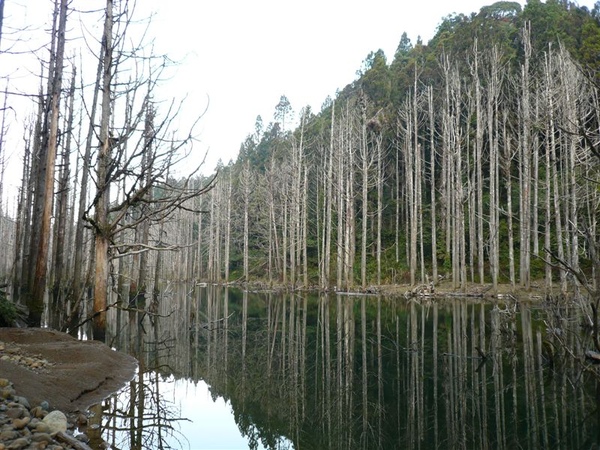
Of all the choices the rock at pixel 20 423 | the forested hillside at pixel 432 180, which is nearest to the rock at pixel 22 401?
the rock at pixel 20 423

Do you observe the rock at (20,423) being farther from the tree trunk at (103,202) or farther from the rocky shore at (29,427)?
the tree trunk at (103,202)

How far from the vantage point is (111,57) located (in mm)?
8734

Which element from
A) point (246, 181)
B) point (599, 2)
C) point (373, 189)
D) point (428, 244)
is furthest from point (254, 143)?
point (599, 2)

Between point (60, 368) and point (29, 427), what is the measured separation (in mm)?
2571

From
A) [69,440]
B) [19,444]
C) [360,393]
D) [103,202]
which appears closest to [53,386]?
[69,440]

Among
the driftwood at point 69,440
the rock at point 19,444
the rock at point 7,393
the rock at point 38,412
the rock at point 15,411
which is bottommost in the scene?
the driftwood at point 69,440

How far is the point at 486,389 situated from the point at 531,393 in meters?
0.55

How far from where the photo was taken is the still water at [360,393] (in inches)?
181

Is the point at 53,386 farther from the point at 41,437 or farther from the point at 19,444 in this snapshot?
the point at 19,444

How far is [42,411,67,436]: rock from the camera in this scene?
3618 millimetres

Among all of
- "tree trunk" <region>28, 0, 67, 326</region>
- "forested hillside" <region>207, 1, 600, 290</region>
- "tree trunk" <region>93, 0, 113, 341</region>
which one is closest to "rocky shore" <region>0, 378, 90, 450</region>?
"tree trunk" <region>93, 0, 113, 341</region>

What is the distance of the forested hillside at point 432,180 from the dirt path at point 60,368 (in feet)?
4.81

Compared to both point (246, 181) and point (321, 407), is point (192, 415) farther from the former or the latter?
point (246, 181)

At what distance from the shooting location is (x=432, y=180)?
28.3 metres
